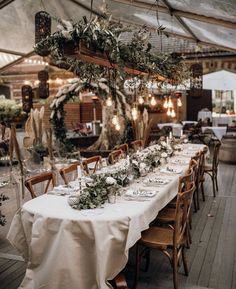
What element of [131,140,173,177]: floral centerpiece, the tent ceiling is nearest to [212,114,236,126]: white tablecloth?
the tent ceiling

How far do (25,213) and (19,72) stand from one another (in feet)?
52.0

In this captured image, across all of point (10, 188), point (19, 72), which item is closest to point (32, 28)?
point (10, 188)

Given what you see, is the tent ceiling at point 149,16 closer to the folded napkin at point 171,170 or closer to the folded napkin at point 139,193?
the folded napkin at point 171,170

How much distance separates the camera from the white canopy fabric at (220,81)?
11.7m

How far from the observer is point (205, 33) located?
718 centimetres

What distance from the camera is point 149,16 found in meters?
6.93

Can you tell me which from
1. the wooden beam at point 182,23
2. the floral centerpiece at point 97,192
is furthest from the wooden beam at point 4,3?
the floral centerpiece at point 97,192

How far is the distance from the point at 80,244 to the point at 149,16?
5.24m

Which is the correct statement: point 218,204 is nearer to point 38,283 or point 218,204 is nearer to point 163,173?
point 163,173

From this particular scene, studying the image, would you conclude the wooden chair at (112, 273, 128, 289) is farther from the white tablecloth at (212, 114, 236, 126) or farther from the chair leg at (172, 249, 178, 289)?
the white tablecloth at (212, 114, 236, 126)

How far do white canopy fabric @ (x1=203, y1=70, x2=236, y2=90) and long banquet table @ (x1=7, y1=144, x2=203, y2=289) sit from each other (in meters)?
9.41

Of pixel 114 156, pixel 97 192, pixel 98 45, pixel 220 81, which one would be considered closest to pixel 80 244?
pixel 97 192

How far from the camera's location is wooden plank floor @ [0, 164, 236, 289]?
11.3ft

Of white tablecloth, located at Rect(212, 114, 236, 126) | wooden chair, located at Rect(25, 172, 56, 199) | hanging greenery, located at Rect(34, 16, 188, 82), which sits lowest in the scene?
wooden chair, located at Rect(25, 172, 56, 199)
